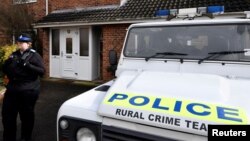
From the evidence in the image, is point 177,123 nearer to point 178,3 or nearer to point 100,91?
point 100,91

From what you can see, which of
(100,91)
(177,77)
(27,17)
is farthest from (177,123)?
(27,17)

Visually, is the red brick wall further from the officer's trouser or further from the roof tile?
the officer's trouser

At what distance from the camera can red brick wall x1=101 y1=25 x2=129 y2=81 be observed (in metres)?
9.66

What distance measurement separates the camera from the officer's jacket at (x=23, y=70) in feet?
12.4

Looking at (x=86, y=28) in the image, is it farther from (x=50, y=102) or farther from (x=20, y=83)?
(x=20, y=83)

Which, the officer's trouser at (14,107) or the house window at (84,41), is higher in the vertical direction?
the house window at (84,41)

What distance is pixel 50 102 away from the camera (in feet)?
23.8

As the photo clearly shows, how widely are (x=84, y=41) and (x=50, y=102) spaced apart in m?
4.23

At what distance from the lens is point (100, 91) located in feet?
Result: 9.23

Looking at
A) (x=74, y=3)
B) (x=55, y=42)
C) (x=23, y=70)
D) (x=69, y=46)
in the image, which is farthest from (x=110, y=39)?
(x=23, y=70)


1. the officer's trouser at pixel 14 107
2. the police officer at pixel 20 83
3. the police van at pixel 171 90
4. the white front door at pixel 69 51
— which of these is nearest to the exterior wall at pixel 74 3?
the white front door at pixel 69 51

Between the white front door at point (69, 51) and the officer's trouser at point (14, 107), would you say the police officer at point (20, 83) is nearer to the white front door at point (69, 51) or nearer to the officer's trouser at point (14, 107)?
the officer's trouser at point (14, 107)

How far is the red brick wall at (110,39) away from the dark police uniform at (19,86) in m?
5.84

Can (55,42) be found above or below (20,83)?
above
